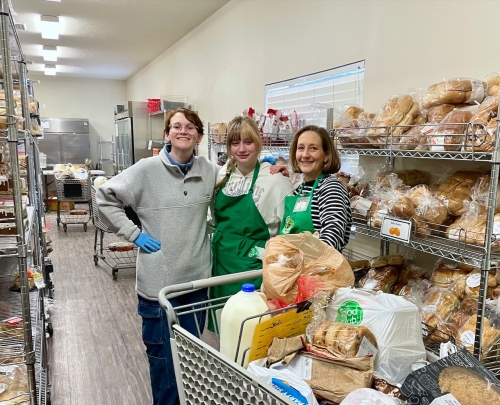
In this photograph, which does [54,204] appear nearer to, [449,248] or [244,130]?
[244,130]

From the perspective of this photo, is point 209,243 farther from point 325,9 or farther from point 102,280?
point 102,280

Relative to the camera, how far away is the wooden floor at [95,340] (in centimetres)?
242

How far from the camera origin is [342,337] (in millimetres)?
893

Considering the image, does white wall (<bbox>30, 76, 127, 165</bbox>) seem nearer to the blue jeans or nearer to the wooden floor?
the wooden floor

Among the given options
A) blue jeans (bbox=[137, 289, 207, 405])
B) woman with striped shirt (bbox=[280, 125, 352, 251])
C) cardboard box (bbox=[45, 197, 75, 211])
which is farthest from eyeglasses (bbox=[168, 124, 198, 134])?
cardboard box (bbox=[45, 197, 75, 211])

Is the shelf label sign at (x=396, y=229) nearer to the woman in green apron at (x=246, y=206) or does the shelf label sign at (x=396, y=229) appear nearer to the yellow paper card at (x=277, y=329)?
the woman in green apron at (x=246, y=206)

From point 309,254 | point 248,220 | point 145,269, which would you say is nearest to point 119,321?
point 145,269

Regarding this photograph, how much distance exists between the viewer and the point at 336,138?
6.67 feet

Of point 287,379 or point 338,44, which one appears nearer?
point 287,379

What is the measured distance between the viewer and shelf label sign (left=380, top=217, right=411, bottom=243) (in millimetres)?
1557

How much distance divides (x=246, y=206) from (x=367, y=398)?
3.84 ft

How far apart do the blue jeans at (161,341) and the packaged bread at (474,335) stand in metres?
1.04

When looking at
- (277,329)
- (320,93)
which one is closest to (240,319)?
(277,329)

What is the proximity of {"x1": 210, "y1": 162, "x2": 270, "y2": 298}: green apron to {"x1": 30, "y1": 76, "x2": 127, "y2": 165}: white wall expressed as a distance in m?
10.1
